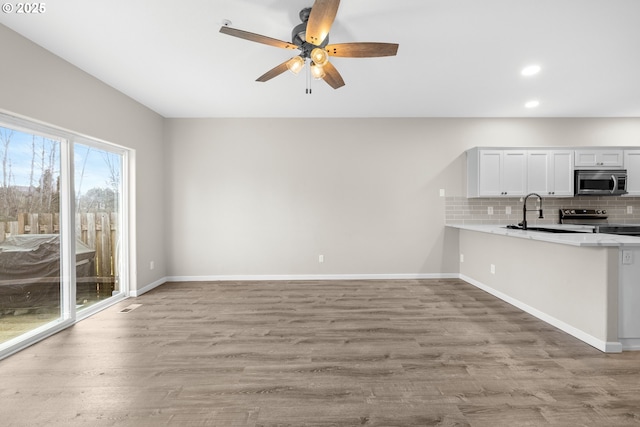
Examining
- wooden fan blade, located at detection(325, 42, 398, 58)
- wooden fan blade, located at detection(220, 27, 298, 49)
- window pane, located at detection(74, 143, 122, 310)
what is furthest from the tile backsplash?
window pane, located at detection(74, 143, 122, 310)

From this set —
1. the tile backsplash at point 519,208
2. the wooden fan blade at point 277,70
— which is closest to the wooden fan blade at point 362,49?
the wooden fan blade at point 277,70

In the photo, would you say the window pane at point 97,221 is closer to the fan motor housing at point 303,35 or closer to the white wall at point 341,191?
the white wall at point 341,191

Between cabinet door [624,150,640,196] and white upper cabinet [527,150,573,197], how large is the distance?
2.87 feet

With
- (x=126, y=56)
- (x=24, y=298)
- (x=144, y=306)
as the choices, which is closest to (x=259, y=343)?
(x=144, y=306)

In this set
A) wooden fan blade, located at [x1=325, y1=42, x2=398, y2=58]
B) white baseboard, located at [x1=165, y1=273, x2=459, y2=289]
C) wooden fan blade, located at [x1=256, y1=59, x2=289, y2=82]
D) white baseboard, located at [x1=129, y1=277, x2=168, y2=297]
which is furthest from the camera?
white baseboard, located at [x1=165, y1=273, x2=459, y2=289]

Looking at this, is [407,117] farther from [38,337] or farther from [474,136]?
[38,337]

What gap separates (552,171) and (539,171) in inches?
7.8

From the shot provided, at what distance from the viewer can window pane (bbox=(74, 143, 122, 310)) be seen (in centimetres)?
328

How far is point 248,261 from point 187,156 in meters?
1.99

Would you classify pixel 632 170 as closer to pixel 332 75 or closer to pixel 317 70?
pixel 332 75

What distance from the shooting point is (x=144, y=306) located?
3607mm

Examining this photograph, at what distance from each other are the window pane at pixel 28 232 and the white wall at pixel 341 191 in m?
1.92

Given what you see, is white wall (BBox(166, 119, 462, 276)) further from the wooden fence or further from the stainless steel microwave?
the stainless steel microwave

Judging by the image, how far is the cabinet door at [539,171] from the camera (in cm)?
446
